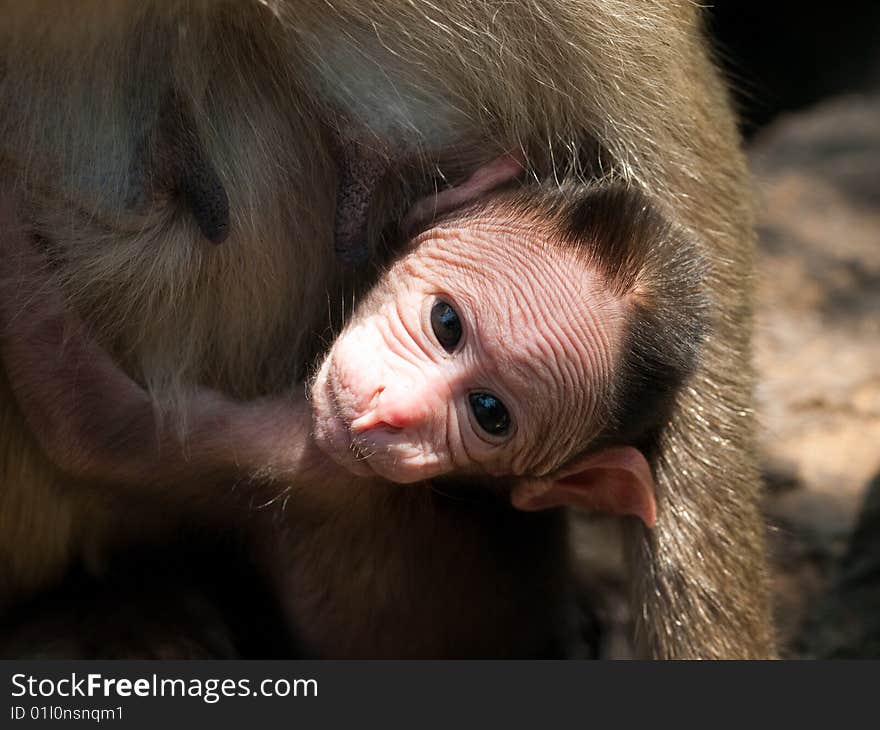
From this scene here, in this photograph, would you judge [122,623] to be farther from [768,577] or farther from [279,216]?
[768,577]

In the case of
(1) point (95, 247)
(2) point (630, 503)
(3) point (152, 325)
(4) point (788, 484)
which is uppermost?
(1) point (95, 247)

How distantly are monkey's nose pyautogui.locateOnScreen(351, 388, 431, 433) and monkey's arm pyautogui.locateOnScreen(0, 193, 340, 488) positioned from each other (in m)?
0.26

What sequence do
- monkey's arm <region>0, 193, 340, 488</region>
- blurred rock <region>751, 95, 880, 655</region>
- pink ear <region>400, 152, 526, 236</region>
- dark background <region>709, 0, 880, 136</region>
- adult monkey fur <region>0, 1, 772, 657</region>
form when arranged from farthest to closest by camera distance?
dark background <region>709, 0, 880, 136</region>, blurred rock <region>751, 95, 880, 655</region>, pink ear <region>400, 152, 526, 236</region>, monkey's arm <region>0, 193, 340, 488</region>, adult monkey fur <region>0, 1, 772, 657</region>

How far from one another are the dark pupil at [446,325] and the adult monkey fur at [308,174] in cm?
22

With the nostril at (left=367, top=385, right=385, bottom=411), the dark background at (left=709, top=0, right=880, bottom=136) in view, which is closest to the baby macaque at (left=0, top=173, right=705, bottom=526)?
the nostril at (left=367, top=385, right=385, bottom=411)

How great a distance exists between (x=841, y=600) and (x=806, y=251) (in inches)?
64.4

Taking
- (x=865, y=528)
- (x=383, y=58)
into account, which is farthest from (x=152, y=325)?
(x=865, y=528)

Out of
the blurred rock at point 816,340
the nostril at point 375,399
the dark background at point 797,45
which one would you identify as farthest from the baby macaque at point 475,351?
the dark background at point 797,45

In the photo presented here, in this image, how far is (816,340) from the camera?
4.80 m

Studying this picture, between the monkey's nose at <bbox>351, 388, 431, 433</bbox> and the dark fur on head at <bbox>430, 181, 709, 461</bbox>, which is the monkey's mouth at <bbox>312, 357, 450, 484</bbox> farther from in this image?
the dark fur on head at <bbox>430, 181, 709, 461</bbox>

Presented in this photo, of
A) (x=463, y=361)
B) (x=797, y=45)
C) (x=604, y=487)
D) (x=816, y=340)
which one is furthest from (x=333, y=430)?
(x=797, y=45)

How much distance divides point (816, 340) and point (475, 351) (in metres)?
2.45

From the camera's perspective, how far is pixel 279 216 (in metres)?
2.75

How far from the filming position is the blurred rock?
13.5 ft
